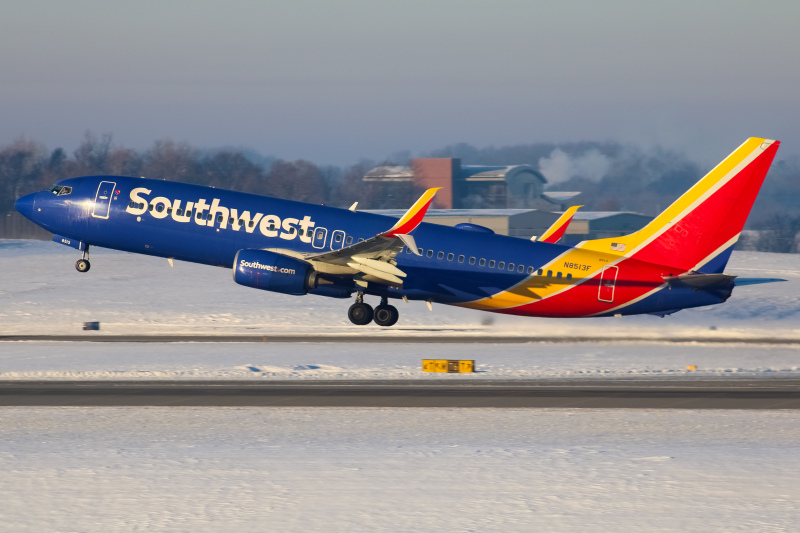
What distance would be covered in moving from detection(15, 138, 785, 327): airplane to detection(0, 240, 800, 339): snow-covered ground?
14.9 ft

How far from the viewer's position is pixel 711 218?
39.3 metres

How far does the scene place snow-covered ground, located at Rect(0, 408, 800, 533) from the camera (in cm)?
1571

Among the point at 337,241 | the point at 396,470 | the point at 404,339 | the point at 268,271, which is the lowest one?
the point at 396,470

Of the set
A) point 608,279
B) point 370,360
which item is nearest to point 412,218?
point 370,360

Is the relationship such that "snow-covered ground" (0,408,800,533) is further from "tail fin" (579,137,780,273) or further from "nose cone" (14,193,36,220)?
"nose cone" (14,193,36,220)

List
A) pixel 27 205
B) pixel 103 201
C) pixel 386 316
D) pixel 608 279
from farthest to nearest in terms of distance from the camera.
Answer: pixel 27 205 → pixel 386 316 → pixel 103 201 → pixel 608 279

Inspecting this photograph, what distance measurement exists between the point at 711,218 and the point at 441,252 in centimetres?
1102

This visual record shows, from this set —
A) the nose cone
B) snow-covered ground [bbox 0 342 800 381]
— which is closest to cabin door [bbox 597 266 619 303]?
snow-covered ground [bbox 0 342 800 381]

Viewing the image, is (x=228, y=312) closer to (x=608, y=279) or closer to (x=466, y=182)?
(x=608, y=279)

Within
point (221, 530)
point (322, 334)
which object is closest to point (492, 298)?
point (322, 334)

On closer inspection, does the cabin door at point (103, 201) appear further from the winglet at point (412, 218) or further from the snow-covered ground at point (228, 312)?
the winglet at point (412, 218)

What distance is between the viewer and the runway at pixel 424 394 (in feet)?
87.6

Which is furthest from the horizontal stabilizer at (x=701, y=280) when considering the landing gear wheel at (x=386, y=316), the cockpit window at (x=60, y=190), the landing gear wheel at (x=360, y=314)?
the cockpit window at (x=60, y=190)

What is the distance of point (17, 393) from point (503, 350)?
1859 centimetres
